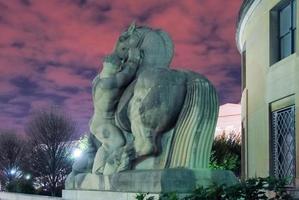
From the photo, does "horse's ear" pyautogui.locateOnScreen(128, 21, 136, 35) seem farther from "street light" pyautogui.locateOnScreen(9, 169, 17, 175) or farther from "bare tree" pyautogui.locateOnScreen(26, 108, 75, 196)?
"street light" pyautogui.locateOnScreen(9, 169, 17, 175)

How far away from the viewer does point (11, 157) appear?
44.4 meters

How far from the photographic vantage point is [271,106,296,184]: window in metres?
20.3

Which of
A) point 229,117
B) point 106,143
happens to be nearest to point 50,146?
point 229,117

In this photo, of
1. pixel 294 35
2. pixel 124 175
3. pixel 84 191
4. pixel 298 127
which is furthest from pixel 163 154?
pixel 294 35

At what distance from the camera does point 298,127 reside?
19234 mm

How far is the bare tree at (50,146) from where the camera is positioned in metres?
36.1

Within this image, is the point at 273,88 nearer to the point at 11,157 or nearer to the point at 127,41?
the point at 127,41

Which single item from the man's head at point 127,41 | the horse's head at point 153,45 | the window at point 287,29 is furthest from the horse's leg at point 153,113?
the window at point 287,29

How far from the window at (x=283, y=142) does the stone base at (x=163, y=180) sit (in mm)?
13349

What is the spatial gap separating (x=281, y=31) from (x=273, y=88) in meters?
2.23

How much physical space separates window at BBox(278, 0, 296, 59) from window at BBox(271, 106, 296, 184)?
A: 2309mm

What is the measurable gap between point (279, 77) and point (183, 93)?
49.3 ft

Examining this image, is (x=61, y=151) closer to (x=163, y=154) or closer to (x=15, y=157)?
(x=15, y=157)

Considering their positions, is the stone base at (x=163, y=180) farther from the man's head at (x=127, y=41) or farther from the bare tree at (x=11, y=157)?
the bare tree at (x=11, y=157)
